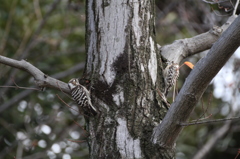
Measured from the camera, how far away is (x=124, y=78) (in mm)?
Result: 2787

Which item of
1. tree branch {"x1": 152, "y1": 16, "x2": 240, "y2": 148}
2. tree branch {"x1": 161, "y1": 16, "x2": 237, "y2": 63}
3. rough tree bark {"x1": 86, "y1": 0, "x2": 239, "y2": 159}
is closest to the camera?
tree branch {"x1": 152, "y1": 16, "x2": 240, "y2": 148}

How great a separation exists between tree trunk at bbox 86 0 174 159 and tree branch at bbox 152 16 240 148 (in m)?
0.12

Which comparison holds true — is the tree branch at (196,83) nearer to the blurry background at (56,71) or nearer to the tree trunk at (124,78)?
the tree trunk at (124,78)

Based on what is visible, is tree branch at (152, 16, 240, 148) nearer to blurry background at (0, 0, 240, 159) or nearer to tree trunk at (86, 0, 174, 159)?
tree trunk at (86, 0, 174, 159)

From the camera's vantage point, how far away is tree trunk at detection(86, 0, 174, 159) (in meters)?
2.62

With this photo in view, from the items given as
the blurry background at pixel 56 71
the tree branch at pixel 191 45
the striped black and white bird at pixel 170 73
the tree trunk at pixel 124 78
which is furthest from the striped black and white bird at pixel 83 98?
the blurry background at pixel 56 71

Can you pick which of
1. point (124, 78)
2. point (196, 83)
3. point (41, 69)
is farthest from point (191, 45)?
point (41, 69)

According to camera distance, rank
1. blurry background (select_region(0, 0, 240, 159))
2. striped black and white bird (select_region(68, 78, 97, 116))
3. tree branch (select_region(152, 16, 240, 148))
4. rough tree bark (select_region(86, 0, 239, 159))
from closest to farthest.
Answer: tree branch (select_region(152, 16, 240, 148))
rough tree bark (select_region(86, 0, 239, 159))
striped black and white bird (select_region(68, 78, 97, 116))
blurry background (select_region(0, 0, 240, 159))

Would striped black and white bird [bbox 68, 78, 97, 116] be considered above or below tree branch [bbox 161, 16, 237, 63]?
below

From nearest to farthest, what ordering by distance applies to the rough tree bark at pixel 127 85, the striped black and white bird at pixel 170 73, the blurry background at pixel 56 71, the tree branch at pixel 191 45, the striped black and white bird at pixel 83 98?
1. the rough tree bark at pixel 127 85
2. the striped black and white bird at pixel 83 98
3. the striped black and white bird at pixel 170 73
4. the tree branch at pixel 191 45
5. the blurry background at pixel 56 71

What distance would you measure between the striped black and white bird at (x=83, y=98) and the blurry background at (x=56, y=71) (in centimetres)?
328

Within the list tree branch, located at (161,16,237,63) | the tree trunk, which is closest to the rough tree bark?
the tree trunk

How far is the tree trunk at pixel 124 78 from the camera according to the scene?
262 centimetres

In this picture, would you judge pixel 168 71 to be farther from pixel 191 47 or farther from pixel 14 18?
pixel 14 18
